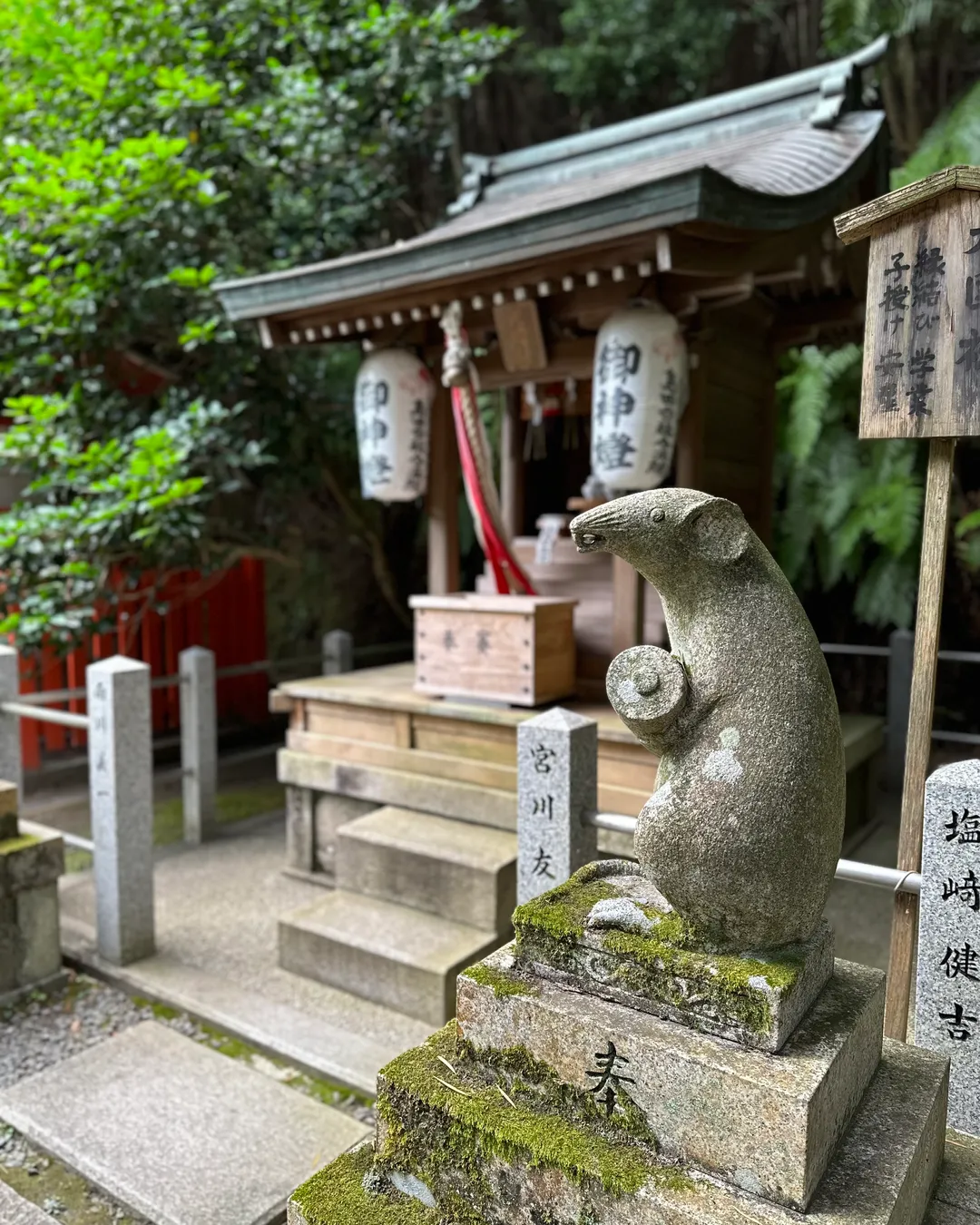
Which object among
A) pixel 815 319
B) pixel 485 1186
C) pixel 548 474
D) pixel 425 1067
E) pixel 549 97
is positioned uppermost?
pixel 549 97

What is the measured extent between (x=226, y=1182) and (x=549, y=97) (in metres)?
12.4

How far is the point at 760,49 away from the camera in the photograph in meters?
10.9

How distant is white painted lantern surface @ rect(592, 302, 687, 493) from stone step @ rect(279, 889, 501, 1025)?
2571 mm

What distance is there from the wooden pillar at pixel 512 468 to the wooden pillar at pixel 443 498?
511mm

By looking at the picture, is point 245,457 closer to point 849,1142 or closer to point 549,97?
point 849,1142

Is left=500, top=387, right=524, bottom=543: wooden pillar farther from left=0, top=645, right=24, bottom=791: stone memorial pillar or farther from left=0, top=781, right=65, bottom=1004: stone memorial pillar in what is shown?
left=0, top=781, right=65, bottom=1004: stone memorial pillar

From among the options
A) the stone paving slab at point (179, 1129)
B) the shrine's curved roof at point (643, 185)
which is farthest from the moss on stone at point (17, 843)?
the shrine's curved roof at point (643, 185)

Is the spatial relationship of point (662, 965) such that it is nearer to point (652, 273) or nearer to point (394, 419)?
point (652, 273)

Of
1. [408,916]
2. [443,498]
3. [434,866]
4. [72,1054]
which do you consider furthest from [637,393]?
[72,1054]

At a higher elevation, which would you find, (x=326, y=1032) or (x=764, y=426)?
(x=764, y=426)

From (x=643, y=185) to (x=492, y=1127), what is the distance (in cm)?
372


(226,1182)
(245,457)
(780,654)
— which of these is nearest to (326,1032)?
(226,1182)

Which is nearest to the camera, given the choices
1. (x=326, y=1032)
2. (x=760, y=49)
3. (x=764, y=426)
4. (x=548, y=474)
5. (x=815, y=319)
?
(x=326, y=1032)

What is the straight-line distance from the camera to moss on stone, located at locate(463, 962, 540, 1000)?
5.95 feet
